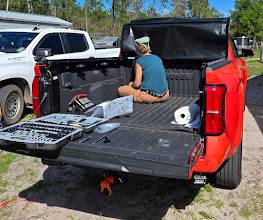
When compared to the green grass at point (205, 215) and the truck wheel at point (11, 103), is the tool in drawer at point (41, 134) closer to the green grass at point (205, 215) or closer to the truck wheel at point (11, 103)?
the green grass at point (205, 215)

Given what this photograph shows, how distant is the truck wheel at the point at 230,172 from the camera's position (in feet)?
13.0

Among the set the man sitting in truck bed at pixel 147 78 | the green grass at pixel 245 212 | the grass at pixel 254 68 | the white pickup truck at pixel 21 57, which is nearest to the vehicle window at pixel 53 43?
the white pickup truck at pixel 21 57

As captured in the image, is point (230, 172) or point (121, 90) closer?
point (230, 172)

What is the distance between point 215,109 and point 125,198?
62.9 inches

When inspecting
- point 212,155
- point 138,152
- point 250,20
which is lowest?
point 212,155

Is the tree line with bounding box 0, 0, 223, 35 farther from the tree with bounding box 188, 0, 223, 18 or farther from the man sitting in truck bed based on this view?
the man sitting in truck bed

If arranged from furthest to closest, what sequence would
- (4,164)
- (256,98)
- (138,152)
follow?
(256,98) → (4,164) → (138,152)

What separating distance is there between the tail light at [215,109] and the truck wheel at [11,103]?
5.11m

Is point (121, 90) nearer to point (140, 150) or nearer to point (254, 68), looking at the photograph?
point (140, 150)

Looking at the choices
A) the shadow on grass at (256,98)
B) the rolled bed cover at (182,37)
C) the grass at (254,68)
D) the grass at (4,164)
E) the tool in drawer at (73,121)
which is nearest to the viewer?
the tool in drawer at (73,121)

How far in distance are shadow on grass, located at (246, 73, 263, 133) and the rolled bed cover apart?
7.17 feet

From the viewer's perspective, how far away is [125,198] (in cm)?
416

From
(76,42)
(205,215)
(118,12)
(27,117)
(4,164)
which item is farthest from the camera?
(118,12)

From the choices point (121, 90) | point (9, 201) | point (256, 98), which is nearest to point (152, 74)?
point (121, 90)
